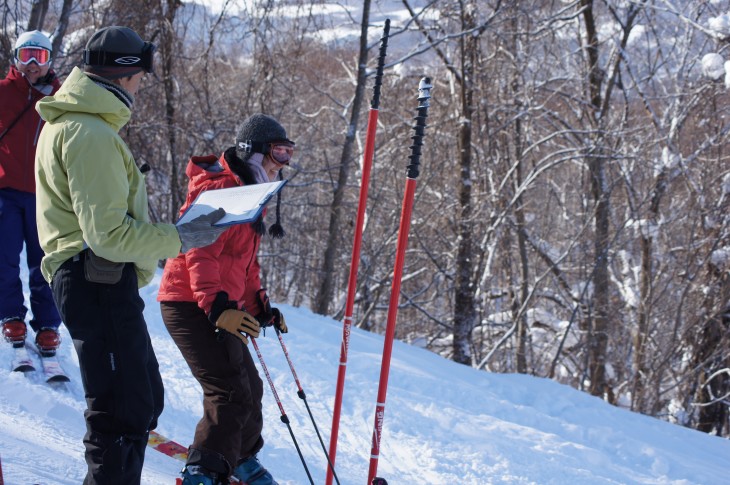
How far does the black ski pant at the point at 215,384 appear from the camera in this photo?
3.05 metres

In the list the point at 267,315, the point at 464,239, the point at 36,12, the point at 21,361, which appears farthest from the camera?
the point at 464,239

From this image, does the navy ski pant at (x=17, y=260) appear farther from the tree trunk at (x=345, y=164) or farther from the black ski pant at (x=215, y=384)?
the tree trunk at (x=345, y=164)

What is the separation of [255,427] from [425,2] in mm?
9350

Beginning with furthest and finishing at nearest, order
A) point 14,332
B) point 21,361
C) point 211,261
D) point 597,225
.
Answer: point 597,225 → point 14,332 → point 21,361 → point 211,261

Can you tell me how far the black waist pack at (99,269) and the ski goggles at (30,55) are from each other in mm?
2577

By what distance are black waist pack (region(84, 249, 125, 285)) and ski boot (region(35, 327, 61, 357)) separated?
255 centimetres

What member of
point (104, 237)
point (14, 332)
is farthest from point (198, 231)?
point (14, 332)

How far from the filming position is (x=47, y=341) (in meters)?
4.71

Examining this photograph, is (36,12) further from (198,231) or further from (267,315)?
(198,231)

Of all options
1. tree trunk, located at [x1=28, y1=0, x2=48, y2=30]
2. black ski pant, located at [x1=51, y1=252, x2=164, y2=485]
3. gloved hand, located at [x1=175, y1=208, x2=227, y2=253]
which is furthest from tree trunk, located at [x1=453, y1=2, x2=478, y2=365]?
black ski pant, located at [x1=51, y1=252, x2=164, y2=485]

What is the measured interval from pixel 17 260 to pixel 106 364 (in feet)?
8.79

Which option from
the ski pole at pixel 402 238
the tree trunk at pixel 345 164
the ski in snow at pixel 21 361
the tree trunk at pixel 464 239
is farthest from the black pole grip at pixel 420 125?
the tree trunk at pixel 464 239

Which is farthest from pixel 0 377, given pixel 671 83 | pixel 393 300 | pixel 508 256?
pixel 671 83

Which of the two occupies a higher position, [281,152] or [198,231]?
[281,152]
